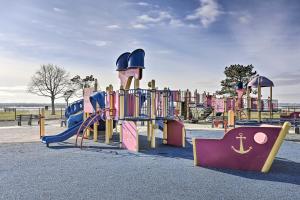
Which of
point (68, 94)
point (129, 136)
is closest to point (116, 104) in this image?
point (129, 136)

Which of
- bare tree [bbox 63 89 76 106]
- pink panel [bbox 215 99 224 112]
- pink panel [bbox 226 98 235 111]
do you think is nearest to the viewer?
pink panel [bbox 226 98 235 111]

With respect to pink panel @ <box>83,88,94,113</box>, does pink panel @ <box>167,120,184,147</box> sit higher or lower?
lower

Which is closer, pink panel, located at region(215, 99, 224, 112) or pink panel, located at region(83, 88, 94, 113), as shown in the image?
pink panel, located at region(83, 88, 94, 113)

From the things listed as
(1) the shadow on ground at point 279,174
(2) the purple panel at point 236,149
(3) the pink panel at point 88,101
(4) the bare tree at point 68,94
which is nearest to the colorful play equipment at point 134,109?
(3) the pink panel at point 88,101

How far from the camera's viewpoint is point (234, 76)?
4344 centimetres

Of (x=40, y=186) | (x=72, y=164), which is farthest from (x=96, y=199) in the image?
(x=72, y=164)

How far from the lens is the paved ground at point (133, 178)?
5.59m

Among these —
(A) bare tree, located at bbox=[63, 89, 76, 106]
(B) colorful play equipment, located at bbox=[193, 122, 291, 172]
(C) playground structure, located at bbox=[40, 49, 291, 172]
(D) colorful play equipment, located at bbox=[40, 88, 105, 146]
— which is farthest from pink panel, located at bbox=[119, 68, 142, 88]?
(A) bare tree, located at bbox=[63, 89, 76, 106]

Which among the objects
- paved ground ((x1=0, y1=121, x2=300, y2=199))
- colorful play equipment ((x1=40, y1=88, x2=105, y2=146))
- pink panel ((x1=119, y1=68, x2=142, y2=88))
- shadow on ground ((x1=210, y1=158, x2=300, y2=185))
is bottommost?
shadow on ground ((x1=210, y1=158, x2=300, y2=185))

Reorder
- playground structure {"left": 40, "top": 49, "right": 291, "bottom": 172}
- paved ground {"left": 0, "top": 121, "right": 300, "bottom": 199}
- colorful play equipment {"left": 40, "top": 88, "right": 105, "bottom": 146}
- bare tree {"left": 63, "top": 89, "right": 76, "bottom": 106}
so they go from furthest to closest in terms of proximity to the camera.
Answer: bare tree {"left": 63, "top": 89, "right": 76, "bottom": 106}, colorful play equipment {"left": 40, "top": 88, "right": 105, "bottom": 146}, playground structure {"left": 40, "top": 49, "right": 291, "bottom": 172}, paved ground {"left": 0, "top": 121, "right": 300, "bottom": 199}

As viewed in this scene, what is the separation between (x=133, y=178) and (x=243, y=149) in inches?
115

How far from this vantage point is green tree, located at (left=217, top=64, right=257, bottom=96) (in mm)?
42719

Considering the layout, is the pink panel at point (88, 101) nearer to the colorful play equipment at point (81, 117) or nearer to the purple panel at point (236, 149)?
the colorful play equipment at point (81, 117)

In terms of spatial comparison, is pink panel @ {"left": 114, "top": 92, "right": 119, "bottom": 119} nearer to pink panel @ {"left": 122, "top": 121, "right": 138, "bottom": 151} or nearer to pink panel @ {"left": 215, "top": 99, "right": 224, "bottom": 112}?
pink panel @ {"left": 122, "top": 121, "right": 138, "bottom": 151}
